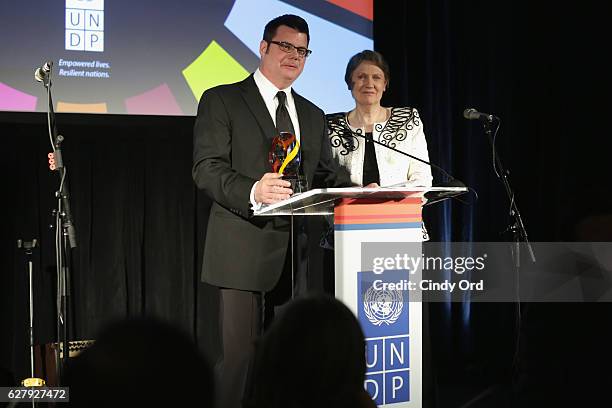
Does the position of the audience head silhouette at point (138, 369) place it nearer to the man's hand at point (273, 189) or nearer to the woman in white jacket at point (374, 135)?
the man's hand at point (273, 189)

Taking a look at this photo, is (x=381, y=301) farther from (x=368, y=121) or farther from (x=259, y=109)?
(x=368, y=121)

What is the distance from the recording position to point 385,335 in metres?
2.29

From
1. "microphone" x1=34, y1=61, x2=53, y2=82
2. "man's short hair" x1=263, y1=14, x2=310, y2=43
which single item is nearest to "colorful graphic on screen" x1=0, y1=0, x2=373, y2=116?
"microphone" x1=34, y1=61, x2=53, y2=82

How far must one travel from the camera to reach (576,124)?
5.45 m

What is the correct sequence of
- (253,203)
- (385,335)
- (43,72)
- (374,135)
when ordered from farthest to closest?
1. (374,135)
2. (43,72)
3. (253,203)
4. (385,335)

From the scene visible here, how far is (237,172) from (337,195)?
546mm

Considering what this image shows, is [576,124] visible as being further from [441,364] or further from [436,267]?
[441,364]

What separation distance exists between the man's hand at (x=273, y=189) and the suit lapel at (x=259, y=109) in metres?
0.47

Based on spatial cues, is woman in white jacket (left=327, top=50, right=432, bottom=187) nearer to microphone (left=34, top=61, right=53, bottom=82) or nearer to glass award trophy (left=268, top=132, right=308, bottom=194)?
glass award trophy (left=268, top=132, right=308, bottom=194)

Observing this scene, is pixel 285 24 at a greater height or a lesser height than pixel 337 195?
greater

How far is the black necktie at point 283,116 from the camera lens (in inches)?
111

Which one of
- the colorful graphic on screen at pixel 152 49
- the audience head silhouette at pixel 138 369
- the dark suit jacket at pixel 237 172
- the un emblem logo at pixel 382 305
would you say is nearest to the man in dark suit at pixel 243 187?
the dark suit jacket at pixel 237 172

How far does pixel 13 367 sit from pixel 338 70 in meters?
2.85

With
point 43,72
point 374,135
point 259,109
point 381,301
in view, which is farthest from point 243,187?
point 43,72
